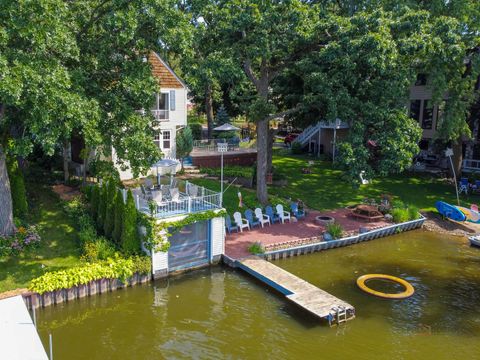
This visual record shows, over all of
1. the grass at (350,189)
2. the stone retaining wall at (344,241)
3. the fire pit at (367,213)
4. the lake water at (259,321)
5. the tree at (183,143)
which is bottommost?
the lake water at (259,321)

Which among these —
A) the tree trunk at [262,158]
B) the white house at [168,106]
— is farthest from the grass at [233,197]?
the white house at [168,106]

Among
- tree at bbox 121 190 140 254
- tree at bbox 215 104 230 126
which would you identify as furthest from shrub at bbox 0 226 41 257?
tree at bbox 215 104 230 126

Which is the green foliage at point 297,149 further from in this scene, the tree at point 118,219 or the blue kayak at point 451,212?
the tree at point 118,219

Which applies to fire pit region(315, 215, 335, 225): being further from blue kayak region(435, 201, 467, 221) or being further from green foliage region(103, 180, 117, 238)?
green foliage region(103, 180, 117, 238)

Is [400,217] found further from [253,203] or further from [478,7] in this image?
[478,7]

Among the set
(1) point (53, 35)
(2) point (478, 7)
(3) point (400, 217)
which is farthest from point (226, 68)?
(2) point (478, 7)
